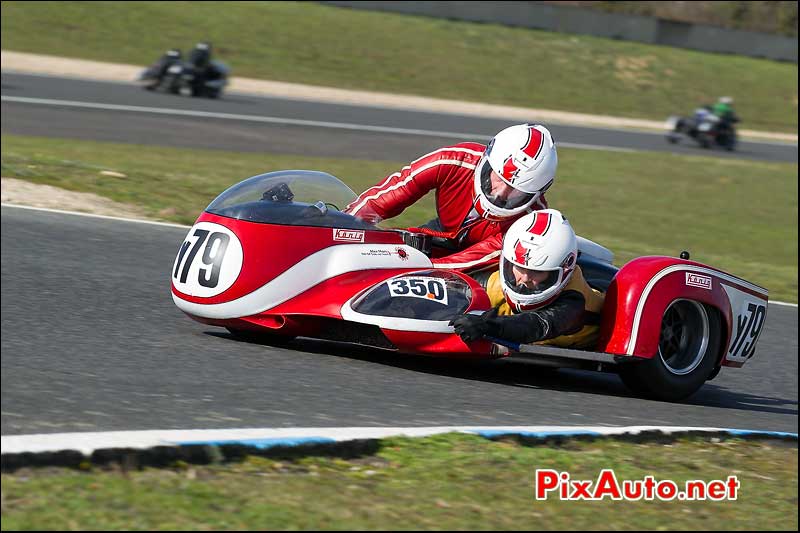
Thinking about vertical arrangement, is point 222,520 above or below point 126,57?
below

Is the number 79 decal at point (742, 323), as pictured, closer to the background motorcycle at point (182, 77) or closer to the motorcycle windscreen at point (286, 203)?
the motorcycle windscreen at point (286, 203)

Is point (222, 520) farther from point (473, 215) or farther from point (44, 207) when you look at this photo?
point (44, 207)

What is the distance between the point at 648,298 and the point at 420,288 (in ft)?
3.69

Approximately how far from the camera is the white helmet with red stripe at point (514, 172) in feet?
19.1

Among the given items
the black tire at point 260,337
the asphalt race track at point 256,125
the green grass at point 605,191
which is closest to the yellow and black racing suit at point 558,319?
the black tire at point 260,337

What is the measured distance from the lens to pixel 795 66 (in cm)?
3984

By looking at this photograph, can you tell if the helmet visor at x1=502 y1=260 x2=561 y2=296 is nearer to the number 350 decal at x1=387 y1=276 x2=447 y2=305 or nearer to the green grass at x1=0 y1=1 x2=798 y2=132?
the number 350 decal at x1=387 y1=276 x2=447 y2=305

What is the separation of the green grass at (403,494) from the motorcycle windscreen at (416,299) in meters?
1.20

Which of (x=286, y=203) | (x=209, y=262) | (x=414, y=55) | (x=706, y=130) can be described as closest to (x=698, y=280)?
(x=286, y=203)

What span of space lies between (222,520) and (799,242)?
13.6 metres

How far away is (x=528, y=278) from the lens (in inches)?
215

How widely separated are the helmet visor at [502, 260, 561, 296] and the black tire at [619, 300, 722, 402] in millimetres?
688

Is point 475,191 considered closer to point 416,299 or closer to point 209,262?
point 416,299

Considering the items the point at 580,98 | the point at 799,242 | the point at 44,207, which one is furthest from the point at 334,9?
the point at 44,207
